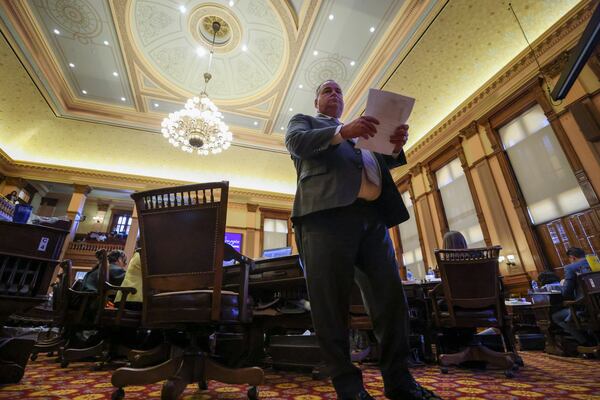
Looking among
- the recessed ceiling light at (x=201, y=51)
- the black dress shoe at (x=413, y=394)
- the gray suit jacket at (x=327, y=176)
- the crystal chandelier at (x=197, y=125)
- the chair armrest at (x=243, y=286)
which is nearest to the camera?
the black dress shoe at (x=413, y=394)

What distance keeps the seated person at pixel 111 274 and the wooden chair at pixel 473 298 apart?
2.88m

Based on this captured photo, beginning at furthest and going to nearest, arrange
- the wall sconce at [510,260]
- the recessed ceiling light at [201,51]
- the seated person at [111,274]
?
1. the recessed ceiling light at [201,51]
2. the wall sconce at [510,260]
3. the seated person at [111,274]

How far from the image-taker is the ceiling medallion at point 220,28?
6.11 metres

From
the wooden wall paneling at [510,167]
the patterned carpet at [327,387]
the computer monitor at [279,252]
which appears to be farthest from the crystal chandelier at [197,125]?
the wooden wall paneling at [510,167]

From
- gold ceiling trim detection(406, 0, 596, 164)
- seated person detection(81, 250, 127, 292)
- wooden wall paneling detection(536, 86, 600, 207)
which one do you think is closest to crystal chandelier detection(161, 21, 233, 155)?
seated person detection(81, 250, 127, 292)

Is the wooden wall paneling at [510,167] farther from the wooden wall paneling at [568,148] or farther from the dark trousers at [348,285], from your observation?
the dark trousers at [348,285]

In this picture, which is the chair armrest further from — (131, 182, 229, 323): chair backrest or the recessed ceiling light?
the recessed ceiling light

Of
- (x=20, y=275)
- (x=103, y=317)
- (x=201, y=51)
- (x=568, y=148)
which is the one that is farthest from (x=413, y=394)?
(x=201, y=51)

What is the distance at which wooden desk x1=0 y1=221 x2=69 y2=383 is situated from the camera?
1678mm

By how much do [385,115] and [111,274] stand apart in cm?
346

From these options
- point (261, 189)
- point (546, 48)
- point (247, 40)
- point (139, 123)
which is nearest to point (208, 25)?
point (247, 40)

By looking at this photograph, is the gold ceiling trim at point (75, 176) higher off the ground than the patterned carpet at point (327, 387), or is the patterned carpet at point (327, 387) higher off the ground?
the gold ceiling trim at point (75, 176)

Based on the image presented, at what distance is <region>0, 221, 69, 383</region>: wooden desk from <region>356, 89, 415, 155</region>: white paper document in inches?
80.0

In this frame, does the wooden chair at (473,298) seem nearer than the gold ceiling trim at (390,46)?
Yes
